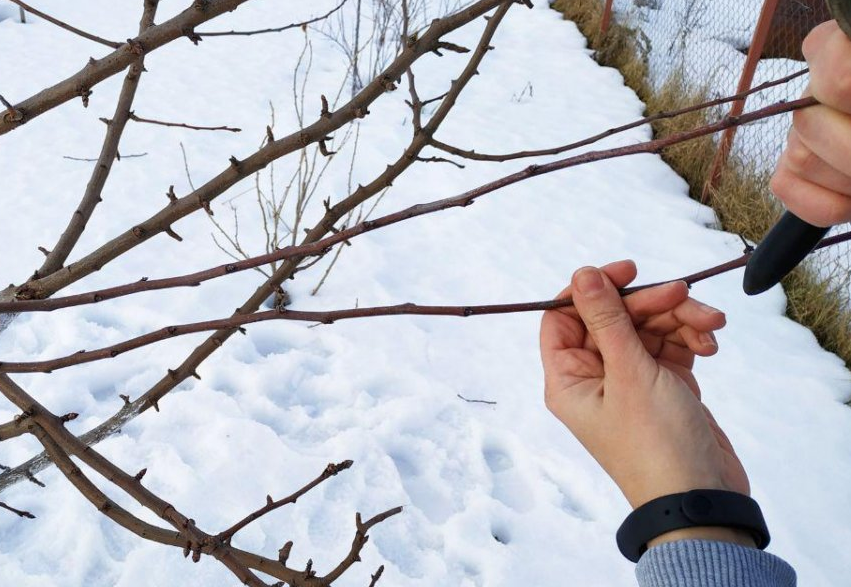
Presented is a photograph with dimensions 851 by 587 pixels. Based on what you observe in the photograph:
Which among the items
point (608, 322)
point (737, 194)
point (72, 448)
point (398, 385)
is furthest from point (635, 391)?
point (737, 194)

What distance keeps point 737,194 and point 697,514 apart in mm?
3873

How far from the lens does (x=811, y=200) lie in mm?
943

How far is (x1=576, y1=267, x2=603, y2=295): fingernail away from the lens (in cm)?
113

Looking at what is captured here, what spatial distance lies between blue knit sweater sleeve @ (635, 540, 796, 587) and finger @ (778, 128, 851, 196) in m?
0.50

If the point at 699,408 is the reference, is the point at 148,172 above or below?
below

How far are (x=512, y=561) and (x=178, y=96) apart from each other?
14.5ft

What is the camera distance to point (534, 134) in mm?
5367

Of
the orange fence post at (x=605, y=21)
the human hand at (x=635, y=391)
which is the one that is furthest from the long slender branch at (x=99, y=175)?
the orange fence post at (x=605, y=21)

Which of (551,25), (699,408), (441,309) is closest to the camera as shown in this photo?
(441,309)

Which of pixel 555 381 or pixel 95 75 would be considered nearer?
pixel 95 75

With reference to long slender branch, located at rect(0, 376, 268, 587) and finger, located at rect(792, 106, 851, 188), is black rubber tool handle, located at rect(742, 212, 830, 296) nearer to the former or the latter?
finger, located at rect(792, 106, 851, 188)

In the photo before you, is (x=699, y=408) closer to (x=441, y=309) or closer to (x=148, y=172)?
(x=441, y=309)

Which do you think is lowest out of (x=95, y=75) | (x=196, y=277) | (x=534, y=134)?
(x=534, y=134)

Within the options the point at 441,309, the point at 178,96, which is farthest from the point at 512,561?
the point at 178,96
